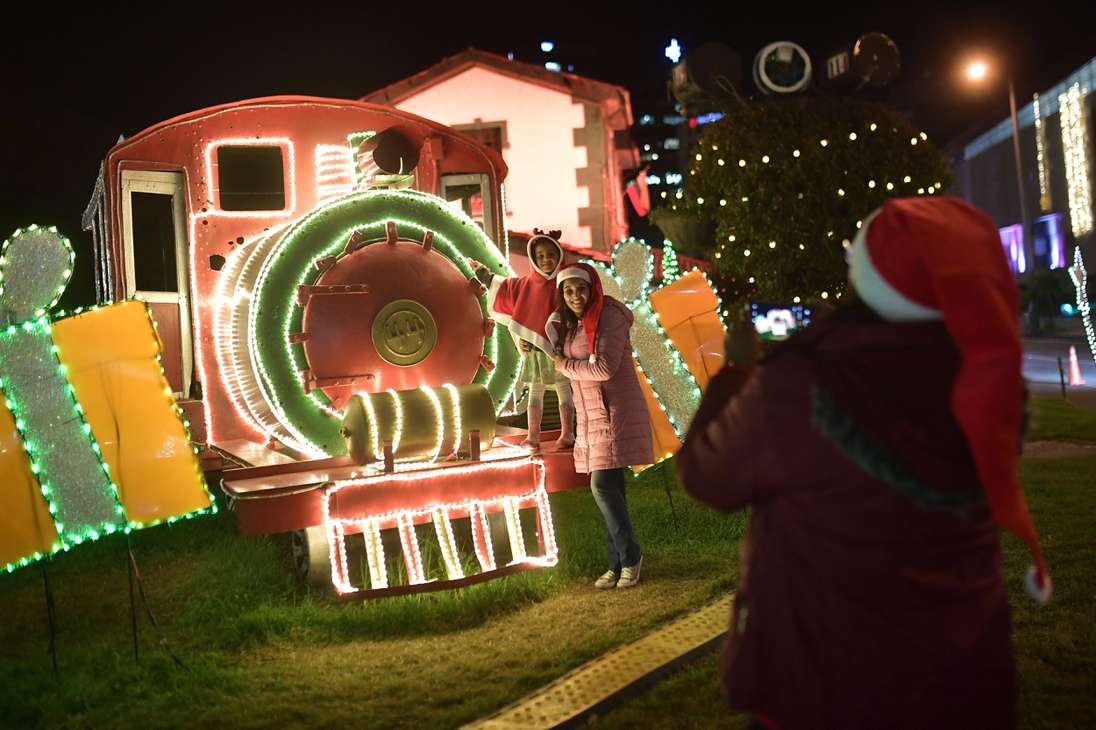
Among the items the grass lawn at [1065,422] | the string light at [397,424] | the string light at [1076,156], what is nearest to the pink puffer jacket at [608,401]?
the string light at [397,424]

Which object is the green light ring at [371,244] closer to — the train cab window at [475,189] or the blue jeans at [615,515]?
the blue jeans at [615,515]

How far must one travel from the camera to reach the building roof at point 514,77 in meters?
15.0

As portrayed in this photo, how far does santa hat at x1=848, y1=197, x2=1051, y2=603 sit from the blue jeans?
345 cm

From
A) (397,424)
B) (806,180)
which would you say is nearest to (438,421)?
(397,424)

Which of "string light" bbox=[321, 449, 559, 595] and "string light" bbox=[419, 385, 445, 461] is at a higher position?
"string light" bbox=[419, 385, 445, 461]

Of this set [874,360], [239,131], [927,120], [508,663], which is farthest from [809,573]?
[927,120]

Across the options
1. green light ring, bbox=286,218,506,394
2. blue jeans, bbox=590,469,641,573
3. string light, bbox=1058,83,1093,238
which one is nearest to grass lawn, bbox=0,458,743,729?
blue jeans, bbox=590,469,641,573

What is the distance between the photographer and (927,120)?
45656mm

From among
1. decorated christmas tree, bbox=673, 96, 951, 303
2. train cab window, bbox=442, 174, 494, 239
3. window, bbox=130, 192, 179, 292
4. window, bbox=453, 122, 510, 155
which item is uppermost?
window, bbox=453, 122, 510, 155

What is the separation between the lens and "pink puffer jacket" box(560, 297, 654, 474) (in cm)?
555

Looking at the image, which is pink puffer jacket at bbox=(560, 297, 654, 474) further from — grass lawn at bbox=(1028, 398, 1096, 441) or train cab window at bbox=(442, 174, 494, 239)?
grass lawn at bbox=(1028, 398, 1096, 441)

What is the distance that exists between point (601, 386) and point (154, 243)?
3155mm

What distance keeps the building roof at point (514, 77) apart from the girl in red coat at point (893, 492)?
13307 millimetres

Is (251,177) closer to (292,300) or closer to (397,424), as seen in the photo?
(292,300)
